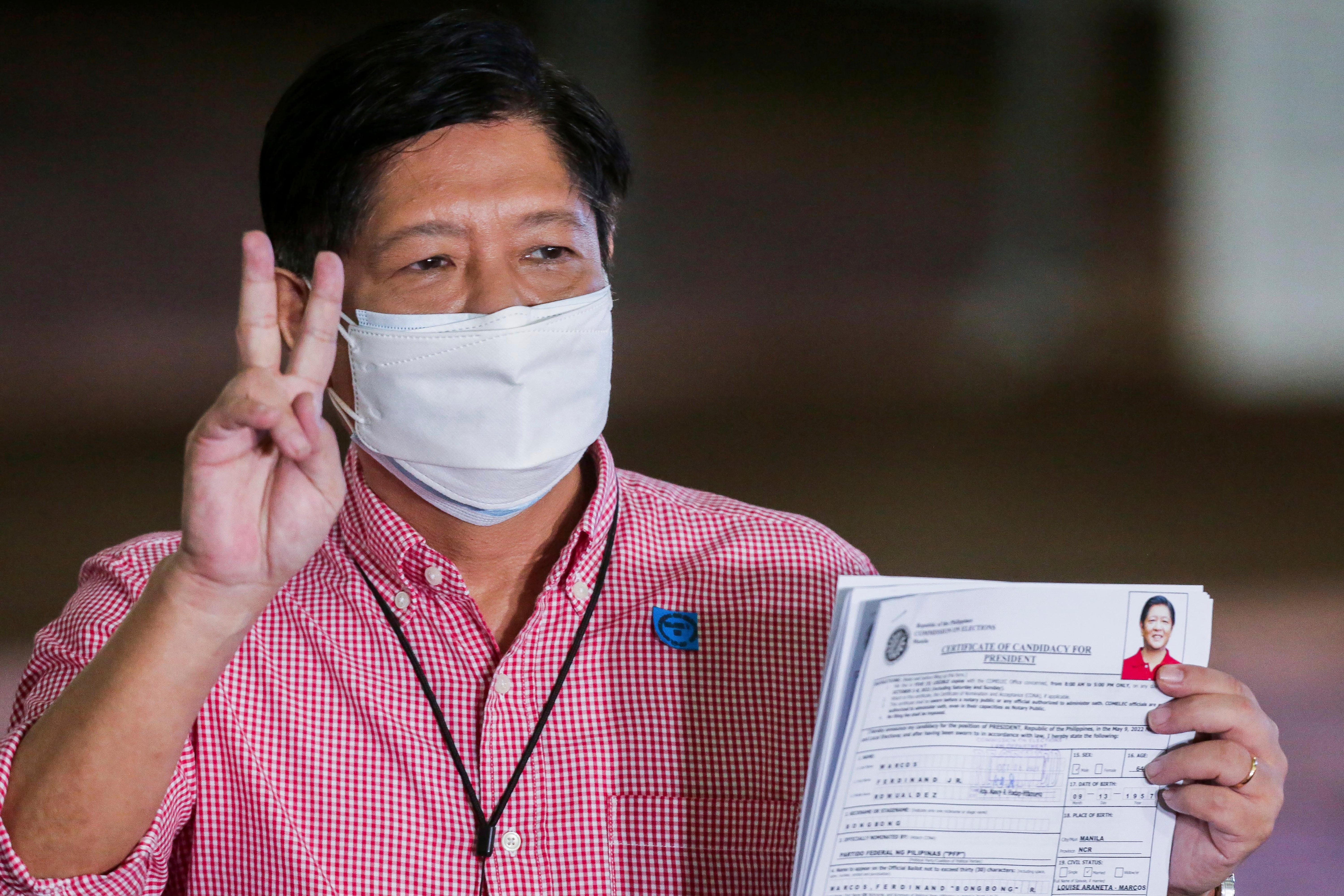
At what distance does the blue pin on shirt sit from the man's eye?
1.48 ft

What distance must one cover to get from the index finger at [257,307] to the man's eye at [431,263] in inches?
13.6

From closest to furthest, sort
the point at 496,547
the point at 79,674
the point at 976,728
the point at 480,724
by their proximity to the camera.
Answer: the point at 976,728 → the point at 79,674 → the point at 480,724 → the point at 496,547

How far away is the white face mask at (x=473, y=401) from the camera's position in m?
1.39

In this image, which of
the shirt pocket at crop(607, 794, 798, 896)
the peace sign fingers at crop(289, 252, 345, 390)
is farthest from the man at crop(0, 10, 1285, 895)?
the peace sign fingers at crop(289, 252, 345, 390)

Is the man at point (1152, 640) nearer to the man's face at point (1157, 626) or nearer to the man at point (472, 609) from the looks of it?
the man's face at point (1157, 626)

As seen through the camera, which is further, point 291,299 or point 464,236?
point 291,299

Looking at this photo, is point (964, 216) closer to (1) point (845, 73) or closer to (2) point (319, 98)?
(1) point (845, 73)

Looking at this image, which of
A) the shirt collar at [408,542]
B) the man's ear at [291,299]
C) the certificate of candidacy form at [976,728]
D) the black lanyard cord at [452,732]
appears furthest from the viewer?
the man's ear at [291,299]

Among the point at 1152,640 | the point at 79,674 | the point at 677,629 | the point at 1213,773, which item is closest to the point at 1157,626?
the point at 1152,640

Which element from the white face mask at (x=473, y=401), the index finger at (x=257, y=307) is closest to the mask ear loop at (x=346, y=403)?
the white face mask at (x=473, y=401)

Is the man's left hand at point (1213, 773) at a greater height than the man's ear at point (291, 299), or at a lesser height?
lesser

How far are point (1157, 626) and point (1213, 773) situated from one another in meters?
0.14

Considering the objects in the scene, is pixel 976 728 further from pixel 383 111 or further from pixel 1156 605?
pixel 383 111

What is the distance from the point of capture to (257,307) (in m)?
1.10
